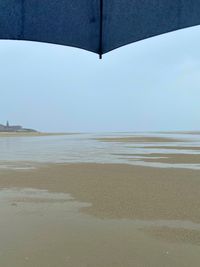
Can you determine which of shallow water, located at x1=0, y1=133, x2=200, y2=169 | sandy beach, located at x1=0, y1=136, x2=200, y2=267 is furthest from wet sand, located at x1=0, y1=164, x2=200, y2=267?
shallow water, located at x1=0, y1=133, x2=200, y2=169

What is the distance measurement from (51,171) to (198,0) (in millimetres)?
11183

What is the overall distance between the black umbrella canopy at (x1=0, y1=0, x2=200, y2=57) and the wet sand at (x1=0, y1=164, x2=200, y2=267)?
3118 mm

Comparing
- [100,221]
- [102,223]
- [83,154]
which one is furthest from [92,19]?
[83,154]

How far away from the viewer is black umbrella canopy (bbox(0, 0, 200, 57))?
2.75 m

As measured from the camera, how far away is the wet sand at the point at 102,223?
17.7ft

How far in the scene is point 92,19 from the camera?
9.33 ft

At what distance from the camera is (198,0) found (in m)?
2.74

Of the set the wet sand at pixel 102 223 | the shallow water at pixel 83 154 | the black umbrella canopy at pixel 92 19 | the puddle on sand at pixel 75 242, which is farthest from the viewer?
the shallow water at pixel 83 154

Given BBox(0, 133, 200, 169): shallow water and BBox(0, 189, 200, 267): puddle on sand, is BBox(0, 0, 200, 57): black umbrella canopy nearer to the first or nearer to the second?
BBox(0, 189, 200, 267): puddle on sand

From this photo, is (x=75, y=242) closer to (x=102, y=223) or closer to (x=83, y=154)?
(x=102, y=223)

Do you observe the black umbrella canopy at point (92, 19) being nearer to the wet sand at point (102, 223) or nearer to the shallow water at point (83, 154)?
the wet sand at point (102, 223)

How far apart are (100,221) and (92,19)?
4.82m

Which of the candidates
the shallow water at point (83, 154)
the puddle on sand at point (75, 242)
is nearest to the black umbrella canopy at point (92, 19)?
the puddle on sand at point (75, 242)

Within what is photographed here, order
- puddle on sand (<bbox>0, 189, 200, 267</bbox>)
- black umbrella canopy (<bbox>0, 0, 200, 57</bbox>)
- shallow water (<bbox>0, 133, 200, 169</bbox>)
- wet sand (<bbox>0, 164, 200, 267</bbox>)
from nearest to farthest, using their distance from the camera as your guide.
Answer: black umbrella canopy (<bbox>0, 0, 200, 57</bbox>)
puddle on sand (<bbox>0, 189, 200, 267</bbox>)
wet sand (<bbox>0, 164, 200, 267</bbox>)
shallow water (<bbox>0, 133, 200, 169</bbox>)
